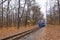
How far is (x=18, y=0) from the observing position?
112 ft

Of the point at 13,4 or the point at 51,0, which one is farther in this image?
the point at 51,0

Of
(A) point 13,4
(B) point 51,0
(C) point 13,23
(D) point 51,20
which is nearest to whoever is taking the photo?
(A) point 13,4

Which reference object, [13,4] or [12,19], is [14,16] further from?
[13,4]

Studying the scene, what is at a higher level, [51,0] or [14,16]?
[51,0]

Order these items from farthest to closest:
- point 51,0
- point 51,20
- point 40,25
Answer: point 51,20, point 40,25, point 51,0

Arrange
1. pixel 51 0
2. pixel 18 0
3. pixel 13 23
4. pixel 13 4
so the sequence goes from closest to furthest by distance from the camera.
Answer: pixel 18 0 < pixel 13 4 < pixel 51 0 < pixel 13 23

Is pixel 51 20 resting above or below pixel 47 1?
below

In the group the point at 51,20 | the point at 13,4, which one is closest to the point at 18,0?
the point at 13,4

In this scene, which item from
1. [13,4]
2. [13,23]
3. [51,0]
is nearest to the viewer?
[13,4]

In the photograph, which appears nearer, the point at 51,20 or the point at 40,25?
the point at 40,25

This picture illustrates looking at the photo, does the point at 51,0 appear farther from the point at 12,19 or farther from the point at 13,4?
the point at 12,19

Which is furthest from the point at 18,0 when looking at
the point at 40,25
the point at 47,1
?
the point at 40,25

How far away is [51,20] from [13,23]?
58.5 ft

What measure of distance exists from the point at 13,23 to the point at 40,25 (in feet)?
32.5
